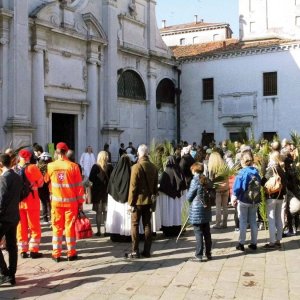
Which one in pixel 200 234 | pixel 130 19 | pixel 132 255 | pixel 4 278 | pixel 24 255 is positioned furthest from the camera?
pixel 130 19

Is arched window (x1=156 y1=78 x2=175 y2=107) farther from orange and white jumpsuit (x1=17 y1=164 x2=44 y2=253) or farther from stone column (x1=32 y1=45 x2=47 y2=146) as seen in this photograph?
orange and white jumpsuit (x1=17 y1=164 x2=44 y2=253)

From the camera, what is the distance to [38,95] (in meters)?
17.8

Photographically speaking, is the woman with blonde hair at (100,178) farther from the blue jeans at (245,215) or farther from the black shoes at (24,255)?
the blue jeans at (245,215)

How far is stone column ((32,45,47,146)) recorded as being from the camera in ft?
58.1

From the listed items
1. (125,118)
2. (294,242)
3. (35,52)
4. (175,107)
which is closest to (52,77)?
(35,52)

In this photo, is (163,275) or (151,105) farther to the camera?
(151,105)

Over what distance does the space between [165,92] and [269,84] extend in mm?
5873

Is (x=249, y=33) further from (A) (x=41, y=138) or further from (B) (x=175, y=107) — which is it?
(A) (x=41, y=138)

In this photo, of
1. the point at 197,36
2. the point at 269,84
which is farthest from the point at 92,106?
the point at 197,36

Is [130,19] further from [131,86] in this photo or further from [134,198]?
[134,198]

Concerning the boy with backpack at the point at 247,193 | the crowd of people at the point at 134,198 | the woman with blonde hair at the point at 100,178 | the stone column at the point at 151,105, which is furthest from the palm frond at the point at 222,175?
the stone column at the point at 151,105

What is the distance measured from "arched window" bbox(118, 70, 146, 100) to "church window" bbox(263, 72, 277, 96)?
683 centimetres

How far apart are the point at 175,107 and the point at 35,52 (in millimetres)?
11782

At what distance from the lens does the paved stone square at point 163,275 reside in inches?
235
